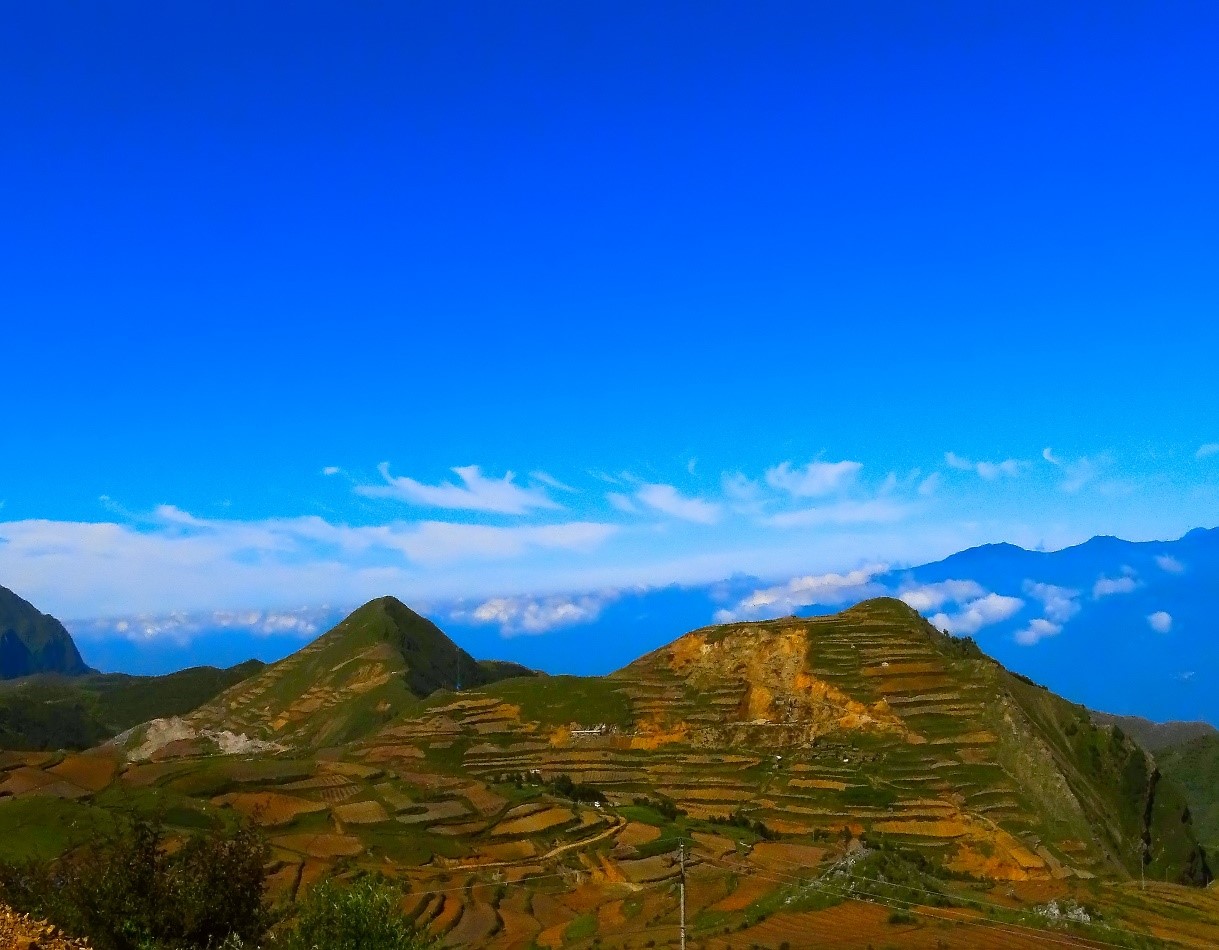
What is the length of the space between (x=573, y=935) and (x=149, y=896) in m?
42.8

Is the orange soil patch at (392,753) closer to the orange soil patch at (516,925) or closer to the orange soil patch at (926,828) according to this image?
the orange soil patch at (516,925)

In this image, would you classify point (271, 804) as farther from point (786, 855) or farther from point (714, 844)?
point (786, 855)

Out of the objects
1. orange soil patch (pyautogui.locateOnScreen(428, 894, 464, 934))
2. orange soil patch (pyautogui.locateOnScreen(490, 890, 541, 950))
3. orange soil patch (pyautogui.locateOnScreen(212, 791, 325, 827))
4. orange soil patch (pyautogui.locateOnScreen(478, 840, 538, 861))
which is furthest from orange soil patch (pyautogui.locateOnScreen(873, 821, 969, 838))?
orange soil patch (pyautogui.locateOnScreen(212, 791, 325, 827))

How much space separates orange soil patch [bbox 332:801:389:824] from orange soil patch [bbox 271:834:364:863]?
6.98 meters

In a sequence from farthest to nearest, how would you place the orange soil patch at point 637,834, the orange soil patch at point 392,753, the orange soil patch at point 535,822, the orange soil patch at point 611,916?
the orange soil patch at point 392,753, the orange soil patch at point 535,822, the orange soil patch at point 637,834, the orange soil patch at point 611,916

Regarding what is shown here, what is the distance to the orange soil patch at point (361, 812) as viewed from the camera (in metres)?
110

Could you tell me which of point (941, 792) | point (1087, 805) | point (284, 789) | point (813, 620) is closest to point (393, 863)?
point (284, 789)

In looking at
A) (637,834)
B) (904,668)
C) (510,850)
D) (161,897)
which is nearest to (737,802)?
(637,834)

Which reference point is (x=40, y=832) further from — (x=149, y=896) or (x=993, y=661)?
(x=993, y=661)

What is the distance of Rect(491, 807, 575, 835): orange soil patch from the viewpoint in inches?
4395

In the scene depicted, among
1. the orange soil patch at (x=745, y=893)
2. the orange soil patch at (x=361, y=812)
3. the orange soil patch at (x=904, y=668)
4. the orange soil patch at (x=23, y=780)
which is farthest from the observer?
the orange soil patch at (x=904, y=668)

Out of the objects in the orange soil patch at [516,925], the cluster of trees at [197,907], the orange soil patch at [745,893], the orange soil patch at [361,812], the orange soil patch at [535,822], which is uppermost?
the cluster of trees at [197,907]

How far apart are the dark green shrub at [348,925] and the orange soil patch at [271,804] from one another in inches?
2859

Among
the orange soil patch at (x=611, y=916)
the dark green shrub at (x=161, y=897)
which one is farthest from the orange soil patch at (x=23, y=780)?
the dark green shrub at (x=161, y=897)
